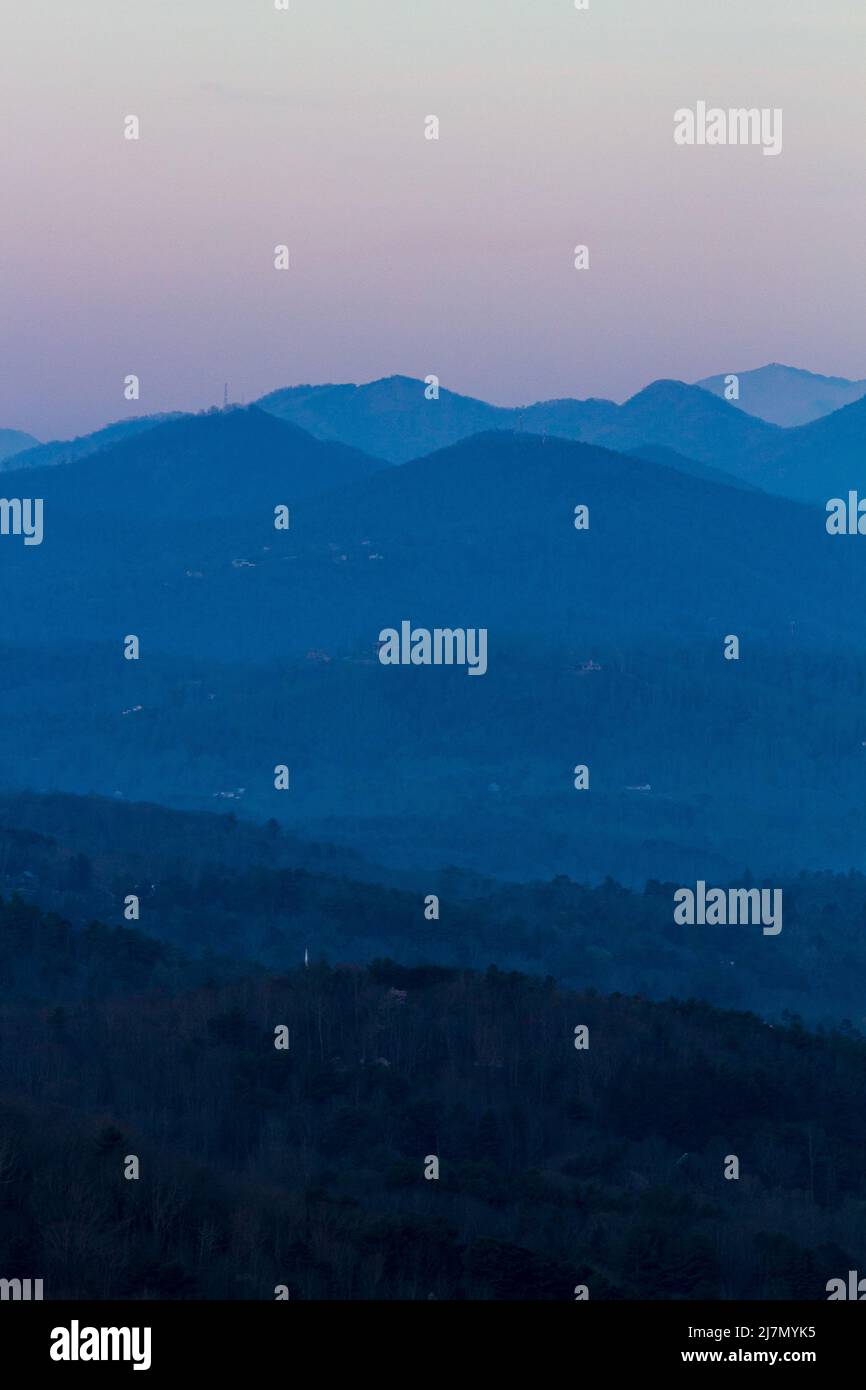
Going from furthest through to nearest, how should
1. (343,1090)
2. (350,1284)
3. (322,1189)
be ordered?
(343,1090) < (322,1189) < (350,1284)

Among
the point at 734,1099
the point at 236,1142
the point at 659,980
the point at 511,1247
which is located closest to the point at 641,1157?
the point at 734,1099

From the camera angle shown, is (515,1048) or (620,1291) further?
(515,1048)
